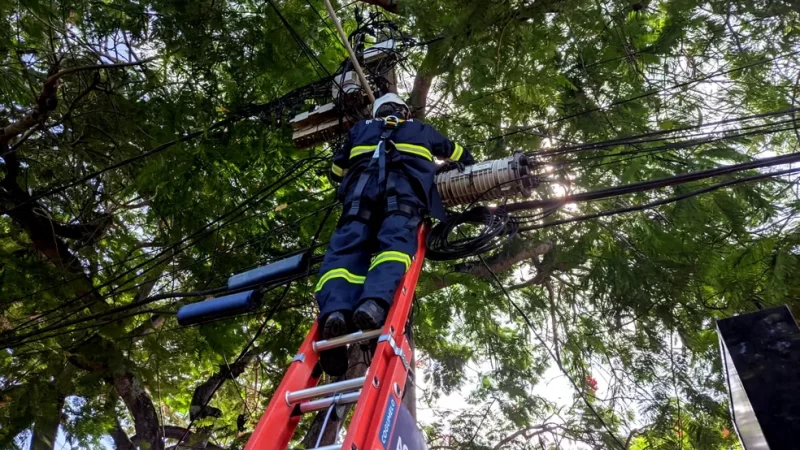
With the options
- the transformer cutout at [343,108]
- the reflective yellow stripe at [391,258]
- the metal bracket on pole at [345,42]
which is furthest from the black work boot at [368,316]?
the transformer cutout at [343,108]

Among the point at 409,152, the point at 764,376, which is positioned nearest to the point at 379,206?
the point at 409,152

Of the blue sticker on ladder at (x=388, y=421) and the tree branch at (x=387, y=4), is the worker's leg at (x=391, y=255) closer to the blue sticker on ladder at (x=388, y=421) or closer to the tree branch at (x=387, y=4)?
the blue sticker on ladder at (x=388, y=421)

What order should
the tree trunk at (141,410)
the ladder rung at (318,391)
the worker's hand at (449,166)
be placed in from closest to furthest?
the ladder rung at (318,391) < the worker's hand at (449,166) < the tree trunk at (141,410)

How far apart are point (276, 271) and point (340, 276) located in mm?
841

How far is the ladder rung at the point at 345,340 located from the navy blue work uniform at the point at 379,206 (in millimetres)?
124

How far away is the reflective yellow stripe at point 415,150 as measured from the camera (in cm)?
381

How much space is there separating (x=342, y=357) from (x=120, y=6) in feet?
12.8

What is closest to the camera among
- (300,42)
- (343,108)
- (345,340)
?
(345,340)

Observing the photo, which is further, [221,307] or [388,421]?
[221,307]

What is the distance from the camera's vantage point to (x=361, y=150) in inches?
157

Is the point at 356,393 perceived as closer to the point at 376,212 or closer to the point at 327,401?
the point at 327,401

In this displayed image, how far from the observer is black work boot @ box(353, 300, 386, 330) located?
2.90 metres

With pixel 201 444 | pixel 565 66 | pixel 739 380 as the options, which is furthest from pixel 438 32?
pixel 201 444

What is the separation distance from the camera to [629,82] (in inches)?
203
